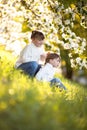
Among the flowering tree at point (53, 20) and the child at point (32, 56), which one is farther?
the flowering tree at point (53, 20)

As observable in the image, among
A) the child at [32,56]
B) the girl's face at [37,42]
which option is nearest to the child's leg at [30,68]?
the child at [32,56]

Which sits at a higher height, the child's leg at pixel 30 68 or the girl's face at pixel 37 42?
the girl's face at pixel 37 42

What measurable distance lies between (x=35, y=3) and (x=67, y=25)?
43.9 inches

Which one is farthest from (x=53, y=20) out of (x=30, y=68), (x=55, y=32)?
(x=30, y=68)

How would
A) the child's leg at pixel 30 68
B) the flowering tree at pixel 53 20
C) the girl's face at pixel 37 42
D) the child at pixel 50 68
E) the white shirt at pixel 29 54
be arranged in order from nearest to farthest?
the child's leg at pixel 30 68 → the child at pixel 50 68 → the white shirt at pixel 29 54 → the girl's face at pixel 37 42 → the flowering tree at pixel 53 20

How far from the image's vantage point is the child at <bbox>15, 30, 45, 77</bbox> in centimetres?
1016

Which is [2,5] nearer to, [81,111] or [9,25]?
[9,25]

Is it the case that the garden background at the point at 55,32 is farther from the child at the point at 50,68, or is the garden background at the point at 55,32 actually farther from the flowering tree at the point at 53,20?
the child at the point at 50,68

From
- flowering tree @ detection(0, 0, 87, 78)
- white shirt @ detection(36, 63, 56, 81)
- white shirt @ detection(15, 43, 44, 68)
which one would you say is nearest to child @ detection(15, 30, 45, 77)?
white shirt @ detection(15, 43, 44, 68)

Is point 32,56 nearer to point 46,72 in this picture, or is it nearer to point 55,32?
point 46,72

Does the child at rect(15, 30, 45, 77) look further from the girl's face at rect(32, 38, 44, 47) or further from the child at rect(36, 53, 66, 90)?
the child at rect(36, 53, 66, 90)

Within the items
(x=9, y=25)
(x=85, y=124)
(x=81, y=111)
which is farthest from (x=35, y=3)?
(x=85, y=124)

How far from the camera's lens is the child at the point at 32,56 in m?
10.2

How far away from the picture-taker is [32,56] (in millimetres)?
10516
